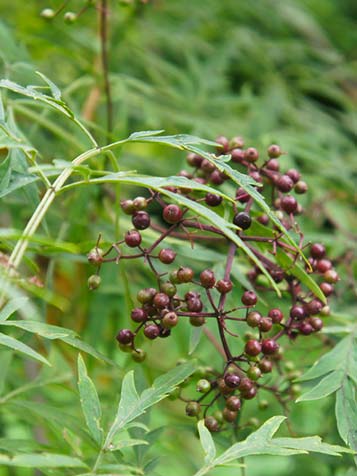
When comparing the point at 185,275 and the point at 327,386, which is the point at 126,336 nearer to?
the point at 185,275

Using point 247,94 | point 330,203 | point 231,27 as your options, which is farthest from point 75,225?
point 231,27

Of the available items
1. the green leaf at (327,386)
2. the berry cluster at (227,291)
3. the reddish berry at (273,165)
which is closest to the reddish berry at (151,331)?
the berry cluster at (227,291)

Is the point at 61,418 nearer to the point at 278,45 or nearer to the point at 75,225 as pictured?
the point at 75,225

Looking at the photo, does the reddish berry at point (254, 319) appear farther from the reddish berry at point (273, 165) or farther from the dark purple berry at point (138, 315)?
the reddish berry at point (273, 165)

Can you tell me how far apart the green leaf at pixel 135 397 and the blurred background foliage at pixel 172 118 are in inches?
3.3

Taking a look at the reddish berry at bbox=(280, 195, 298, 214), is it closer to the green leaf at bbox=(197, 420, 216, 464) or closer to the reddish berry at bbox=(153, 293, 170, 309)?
the reddish berry at bbox=(153, 293, 170, 309)

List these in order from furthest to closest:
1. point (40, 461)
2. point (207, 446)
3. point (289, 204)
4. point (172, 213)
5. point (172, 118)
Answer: point (172, 118)
point (289, 204)
point (172, 213)
point (207, 446)
point (40, 461)

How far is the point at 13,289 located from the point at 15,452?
8.8 inches

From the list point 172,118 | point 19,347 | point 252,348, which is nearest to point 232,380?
point 252,348

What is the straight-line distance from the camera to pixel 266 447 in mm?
801

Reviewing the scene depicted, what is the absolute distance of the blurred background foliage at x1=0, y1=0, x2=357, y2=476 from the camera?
133cm

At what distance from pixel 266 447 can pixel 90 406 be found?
0.19 metres

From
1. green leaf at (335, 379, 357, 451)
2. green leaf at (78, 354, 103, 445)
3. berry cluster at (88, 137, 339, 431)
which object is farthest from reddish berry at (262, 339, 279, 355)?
green leaf at (78, 354, 103, 445)

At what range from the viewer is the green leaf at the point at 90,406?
0.79 meters
